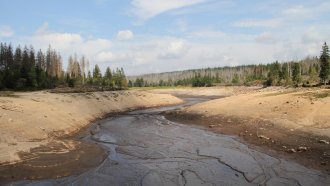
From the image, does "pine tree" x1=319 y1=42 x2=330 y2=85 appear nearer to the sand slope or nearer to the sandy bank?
the sand slope

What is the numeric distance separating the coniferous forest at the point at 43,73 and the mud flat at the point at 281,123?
1916 inches

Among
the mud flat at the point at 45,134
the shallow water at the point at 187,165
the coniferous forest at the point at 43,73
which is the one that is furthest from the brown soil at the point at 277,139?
the coniferous forest at the point at 43,73

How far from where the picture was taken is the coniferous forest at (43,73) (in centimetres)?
7999

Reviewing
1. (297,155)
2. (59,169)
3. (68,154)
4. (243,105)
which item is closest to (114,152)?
(68,154)

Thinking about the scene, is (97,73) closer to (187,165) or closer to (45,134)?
(45,134)

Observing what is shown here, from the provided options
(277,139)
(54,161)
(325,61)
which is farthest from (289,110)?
(325,61)

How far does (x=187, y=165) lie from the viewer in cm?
1970

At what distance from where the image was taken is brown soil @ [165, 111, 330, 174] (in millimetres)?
19469

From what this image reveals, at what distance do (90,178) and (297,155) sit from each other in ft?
38.8

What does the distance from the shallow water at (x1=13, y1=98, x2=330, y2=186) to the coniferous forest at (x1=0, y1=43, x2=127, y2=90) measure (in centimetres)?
5669

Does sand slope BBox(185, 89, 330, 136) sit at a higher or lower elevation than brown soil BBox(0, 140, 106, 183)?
higher

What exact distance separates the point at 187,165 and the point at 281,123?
1280 cm

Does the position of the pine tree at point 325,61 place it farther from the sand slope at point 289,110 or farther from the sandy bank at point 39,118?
the sandy bank at point 39,118

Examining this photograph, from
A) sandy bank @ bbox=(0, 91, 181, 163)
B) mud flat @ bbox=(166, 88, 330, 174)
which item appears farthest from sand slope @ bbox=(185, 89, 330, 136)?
sandy bank @ bbox=(0, 91, 181, 163)
